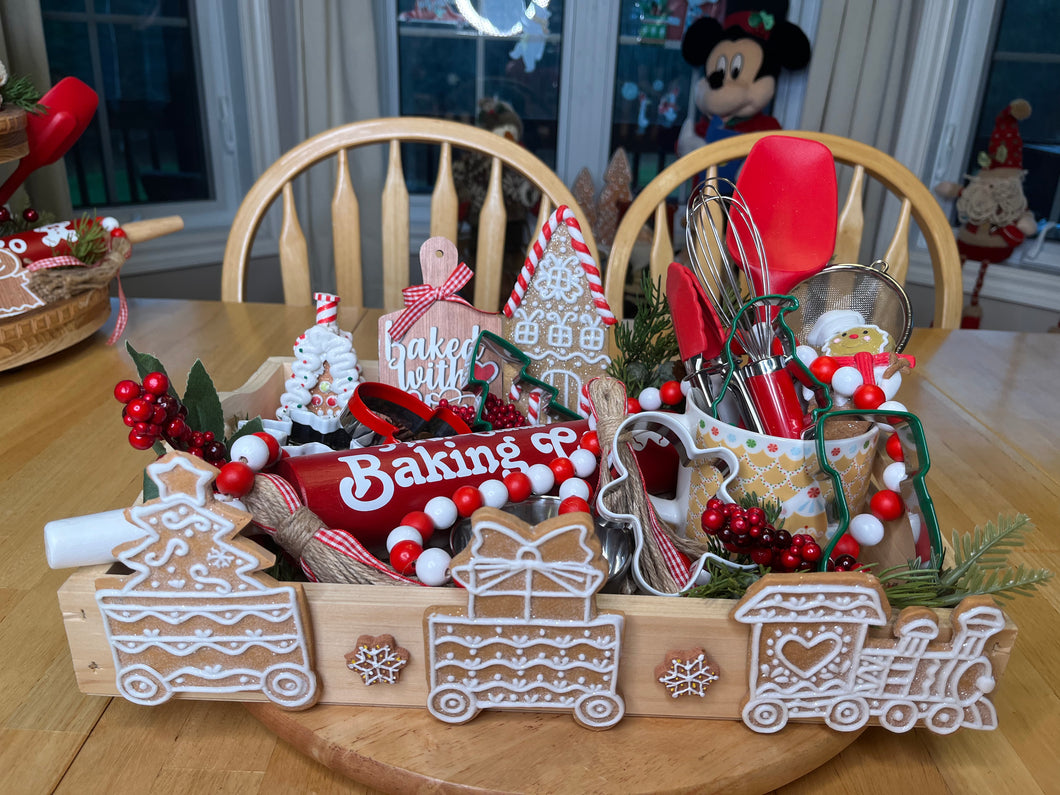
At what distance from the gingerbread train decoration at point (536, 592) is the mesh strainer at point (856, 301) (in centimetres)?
7

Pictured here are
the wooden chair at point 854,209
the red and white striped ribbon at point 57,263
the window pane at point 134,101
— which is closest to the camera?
the red and white striped ribbon at point 57,263

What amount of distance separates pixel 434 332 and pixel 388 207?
0.59m

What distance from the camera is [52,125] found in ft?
2.79

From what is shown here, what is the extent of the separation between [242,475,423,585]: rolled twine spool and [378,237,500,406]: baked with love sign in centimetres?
21

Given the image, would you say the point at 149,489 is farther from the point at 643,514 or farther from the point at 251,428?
the point at 643,514

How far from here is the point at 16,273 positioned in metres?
0.77

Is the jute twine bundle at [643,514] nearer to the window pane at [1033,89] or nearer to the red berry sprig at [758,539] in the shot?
the red berry sprig at [758,539]

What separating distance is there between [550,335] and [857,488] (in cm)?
25

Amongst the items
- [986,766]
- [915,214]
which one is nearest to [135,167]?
[915,214]

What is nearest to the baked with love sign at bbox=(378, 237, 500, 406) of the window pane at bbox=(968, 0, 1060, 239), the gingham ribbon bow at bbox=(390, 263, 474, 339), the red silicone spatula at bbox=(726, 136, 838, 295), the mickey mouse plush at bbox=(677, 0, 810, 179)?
the gingham ribbon bow at bbox=(390, 263, 474, 339)

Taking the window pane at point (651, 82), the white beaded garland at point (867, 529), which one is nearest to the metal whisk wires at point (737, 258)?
the white beaded garland at point (867, 529)

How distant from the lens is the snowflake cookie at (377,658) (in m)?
0.37

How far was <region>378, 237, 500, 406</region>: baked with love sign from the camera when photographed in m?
0.59

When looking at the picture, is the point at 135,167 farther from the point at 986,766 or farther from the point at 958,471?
the point at 986,766
